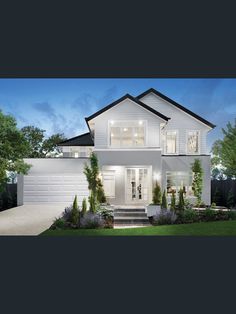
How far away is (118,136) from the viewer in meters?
19.0

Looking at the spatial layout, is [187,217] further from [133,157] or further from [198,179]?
[198,179]

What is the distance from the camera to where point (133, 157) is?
18719 mm

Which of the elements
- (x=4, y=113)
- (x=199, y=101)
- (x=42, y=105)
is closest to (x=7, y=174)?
(x=4, y=113)

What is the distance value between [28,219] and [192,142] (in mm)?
13060

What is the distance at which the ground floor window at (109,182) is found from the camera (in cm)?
1895

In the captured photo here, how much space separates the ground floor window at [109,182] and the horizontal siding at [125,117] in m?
1.71

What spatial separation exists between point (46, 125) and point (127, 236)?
88.2 feet

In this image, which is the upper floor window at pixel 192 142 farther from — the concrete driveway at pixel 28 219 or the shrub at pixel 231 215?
the concrete driveway at pixel 28 219

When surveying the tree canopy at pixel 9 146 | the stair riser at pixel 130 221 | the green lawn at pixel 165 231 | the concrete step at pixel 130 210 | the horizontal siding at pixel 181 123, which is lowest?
the stair riser at pixel 130 221

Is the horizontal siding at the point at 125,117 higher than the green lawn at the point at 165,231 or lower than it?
higher

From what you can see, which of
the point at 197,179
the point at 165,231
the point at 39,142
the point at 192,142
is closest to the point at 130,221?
the point at 165,231

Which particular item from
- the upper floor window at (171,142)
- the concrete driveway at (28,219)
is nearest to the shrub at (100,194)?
the concrete driveway at (28,219)

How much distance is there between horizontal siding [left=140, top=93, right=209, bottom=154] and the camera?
22531 mm

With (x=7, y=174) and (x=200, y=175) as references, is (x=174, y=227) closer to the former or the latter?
(x=200, y=175)
